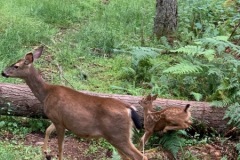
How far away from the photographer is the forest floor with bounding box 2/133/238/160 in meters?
7.38

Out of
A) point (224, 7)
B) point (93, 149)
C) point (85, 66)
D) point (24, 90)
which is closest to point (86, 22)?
point (85, 66)

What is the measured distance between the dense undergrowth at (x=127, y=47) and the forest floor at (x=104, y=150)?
0.29m

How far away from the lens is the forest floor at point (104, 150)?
7380mm

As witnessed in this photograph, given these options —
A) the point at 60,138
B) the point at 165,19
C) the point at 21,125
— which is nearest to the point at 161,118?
the point at 60,138

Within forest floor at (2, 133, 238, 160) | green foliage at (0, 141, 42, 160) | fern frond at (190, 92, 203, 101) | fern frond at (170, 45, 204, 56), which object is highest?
fern frond at (170, 45, 204, 56)

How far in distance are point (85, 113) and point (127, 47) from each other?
4.61 m

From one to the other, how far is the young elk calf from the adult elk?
2.11 feet

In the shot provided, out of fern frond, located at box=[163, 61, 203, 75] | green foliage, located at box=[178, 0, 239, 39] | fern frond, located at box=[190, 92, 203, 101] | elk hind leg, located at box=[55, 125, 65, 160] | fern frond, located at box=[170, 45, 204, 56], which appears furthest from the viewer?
green foliage, located at box=[178, 0, 239, 39]

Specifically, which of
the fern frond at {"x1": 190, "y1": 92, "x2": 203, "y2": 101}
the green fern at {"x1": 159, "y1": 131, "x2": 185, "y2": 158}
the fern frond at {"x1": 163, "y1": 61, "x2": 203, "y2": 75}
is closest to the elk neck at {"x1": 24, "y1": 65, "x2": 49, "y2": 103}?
the green fern at {"x1": 159, "y1": 131, "x2": 185, "y2": 158}

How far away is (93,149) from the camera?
7527mm

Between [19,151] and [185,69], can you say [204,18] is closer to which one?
[185,69]

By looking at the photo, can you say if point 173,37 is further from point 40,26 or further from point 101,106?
point 101,106

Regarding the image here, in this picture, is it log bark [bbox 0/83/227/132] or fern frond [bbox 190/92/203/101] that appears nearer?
log bark [bbox 0/83/227/132]

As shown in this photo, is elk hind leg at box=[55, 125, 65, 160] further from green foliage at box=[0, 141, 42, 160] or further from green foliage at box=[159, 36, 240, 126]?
green foliage at box=[159, 36, 240, 126]
